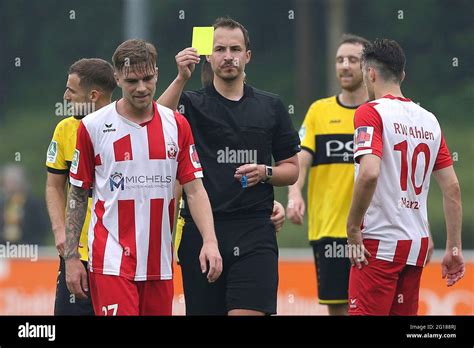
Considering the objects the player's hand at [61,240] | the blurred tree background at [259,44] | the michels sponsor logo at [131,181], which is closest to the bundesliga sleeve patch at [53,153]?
the player's hand at [61,240]

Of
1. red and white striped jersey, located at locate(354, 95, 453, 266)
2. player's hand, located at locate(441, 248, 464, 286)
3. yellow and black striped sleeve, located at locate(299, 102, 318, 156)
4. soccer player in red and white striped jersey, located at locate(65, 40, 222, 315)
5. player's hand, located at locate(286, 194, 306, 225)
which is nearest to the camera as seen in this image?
soccer player in red and white striped jersey, located at locate(65, 40, 222, 315)

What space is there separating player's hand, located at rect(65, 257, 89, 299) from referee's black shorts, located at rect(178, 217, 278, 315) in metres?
0.95

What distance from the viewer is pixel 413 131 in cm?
678

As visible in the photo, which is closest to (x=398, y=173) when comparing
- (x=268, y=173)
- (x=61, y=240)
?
(x=268, y=173)

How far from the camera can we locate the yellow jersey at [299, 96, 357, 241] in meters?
9.02

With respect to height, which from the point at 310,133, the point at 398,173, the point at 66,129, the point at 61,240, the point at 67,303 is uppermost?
the point at 310,133

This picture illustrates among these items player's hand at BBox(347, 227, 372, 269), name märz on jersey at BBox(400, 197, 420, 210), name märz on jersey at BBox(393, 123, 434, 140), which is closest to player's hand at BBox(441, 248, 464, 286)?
Answer: name märz on jersey at BBox(400, 197, 420, 210)

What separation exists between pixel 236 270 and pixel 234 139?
81cm

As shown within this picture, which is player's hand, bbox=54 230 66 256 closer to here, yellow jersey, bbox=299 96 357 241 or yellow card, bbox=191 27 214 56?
yellow card, bbox=191 27 214 56

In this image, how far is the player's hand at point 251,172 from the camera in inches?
272
